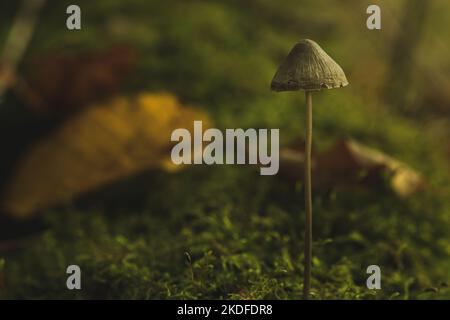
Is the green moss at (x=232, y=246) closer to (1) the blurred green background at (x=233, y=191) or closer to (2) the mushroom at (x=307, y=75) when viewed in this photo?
(1) the blurred green background at (x=233, y=191)

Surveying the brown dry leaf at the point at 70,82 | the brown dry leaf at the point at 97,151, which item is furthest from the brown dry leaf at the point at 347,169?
the brown dry leaf at the point at 70,82

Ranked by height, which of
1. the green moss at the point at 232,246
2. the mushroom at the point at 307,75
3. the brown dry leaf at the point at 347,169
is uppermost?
the mushroom at the point at 307,75

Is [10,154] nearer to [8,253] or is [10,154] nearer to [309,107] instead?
[8,253]

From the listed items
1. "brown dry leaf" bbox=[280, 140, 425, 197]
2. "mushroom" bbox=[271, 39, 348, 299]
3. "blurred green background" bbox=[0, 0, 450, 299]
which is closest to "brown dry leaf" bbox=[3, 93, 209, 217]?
"blurred green background" bbox=[0, 0, 450, 299]

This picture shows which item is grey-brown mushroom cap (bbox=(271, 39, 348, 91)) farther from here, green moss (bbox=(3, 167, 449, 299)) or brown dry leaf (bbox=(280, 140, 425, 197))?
brown dry leaf (bbox=(280, 140, 425, 197))

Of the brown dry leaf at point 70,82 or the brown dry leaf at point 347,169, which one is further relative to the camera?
the brown dry leaf at point 70,82

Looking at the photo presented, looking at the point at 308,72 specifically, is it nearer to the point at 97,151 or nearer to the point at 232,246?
the point at 232,246

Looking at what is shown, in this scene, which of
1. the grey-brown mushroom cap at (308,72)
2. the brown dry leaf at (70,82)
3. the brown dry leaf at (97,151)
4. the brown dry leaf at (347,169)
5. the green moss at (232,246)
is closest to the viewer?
the grey-brown mushroom cap at (308,72)

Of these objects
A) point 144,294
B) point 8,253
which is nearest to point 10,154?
point 8,253
